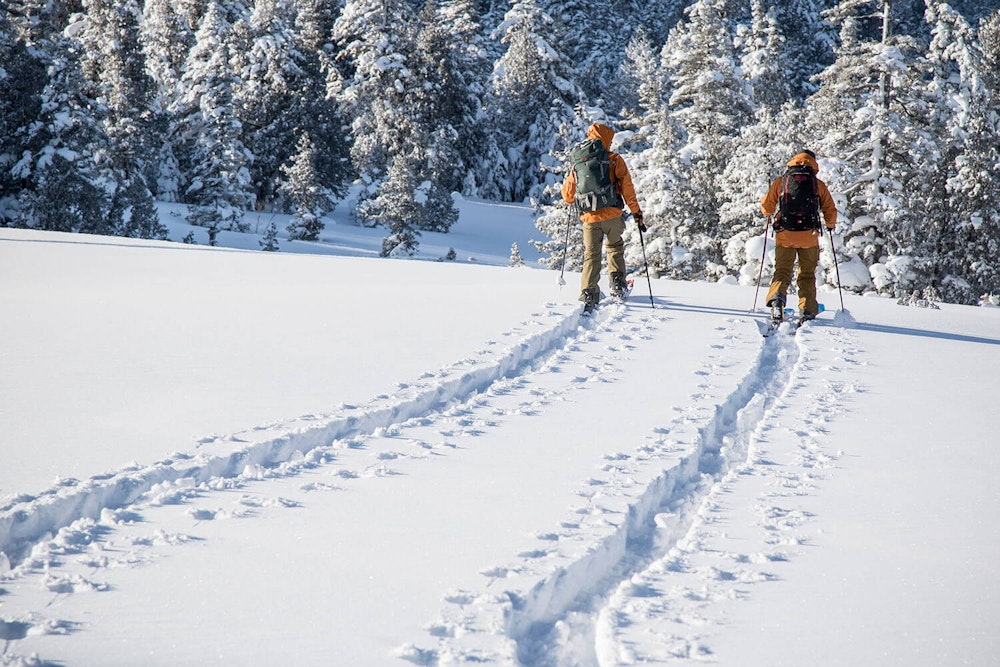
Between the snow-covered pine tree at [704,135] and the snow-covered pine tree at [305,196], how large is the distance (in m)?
15.7

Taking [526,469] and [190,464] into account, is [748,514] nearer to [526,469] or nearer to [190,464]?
[526,469]

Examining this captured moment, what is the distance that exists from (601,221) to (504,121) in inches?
1569

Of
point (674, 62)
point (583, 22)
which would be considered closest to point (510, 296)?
point (674, 62)

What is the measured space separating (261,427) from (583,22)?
56.9 meters

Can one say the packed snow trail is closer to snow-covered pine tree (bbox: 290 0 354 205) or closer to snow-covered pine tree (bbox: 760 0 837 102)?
snow-covered pine tree (bbox: 290 0 354 205)

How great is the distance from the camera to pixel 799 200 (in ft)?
30.0

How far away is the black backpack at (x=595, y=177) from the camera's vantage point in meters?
9.44

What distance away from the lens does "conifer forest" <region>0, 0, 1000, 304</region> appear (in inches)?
827

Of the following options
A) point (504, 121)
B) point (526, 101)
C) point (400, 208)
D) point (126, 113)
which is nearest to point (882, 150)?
point (400, 208)

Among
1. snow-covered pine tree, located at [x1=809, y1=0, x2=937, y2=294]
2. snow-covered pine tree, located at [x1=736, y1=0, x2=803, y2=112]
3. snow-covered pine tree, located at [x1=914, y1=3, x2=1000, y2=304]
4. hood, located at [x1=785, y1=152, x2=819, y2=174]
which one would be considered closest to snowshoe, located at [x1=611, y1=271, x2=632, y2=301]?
hood, located at [x1=785, y1=152, x2=819, y2=174]

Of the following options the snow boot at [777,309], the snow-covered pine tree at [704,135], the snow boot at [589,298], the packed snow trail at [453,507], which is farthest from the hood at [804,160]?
the snow-covered pine tree at [704,135]

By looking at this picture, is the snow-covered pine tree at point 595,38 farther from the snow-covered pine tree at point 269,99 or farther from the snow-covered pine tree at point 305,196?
the snow-covered pine tree at point 305,196

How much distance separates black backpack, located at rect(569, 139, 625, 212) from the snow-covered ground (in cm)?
142

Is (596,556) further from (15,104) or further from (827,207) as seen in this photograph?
(15,104)
